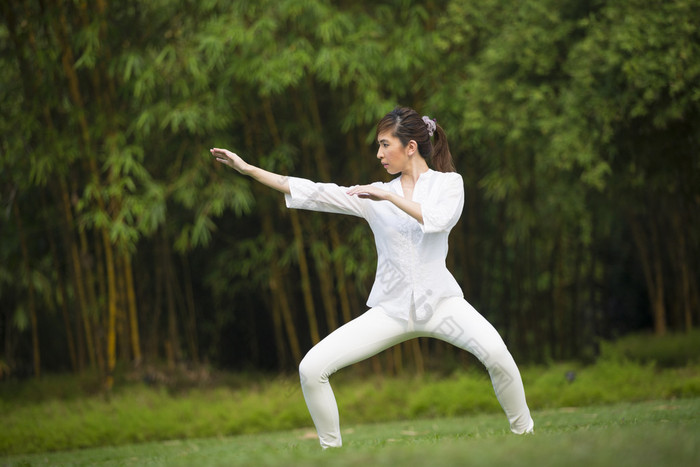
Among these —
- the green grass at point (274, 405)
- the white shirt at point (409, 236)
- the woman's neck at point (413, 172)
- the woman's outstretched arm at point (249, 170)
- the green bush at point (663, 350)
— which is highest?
the woman's outstretched arm at point (249, 170)

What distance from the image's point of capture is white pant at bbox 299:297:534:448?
317 cm

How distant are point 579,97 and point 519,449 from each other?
476cm

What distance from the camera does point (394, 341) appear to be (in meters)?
3.28

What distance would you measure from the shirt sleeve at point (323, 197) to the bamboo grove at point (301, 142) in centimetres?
346

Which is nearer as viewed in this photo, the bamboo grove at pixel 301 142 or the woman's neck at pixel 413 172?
the woman's neck at pixel 413 172

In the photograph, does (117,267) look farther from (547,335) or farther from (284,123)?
(547,335)

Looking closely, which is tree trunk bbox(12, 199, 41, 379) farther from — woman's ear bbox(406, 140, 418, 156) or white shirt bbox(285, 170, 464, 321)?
woman's ear bbox(406, 140, 418, 156)

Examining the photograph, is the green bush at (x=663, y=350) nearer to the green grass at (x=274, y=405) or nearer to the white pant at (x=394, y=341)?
the green grass at (x=274, y=405)

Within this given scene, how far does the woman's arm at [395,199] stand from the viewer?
3115mm

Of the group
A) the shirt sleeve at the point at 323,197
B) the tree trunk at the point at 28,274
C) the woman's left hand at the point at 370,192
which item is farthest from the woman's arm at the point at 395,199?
the tree trunk at the point at 28,274

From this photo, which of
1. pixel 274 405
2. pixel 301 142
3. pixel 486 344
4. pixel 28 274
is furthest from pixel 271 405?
pixel 486 344

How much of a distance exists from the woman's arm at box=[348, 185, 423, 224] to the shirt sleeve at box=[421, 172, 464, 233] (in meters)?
0.03

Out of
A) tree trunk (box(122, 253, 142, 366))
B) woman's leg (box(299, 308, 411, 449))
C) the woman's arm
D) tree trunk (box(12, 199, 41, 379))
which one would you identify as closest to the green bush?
tree trunk (box(122, 253, 142, 366))

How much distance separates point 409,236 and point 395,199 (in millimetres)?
258
